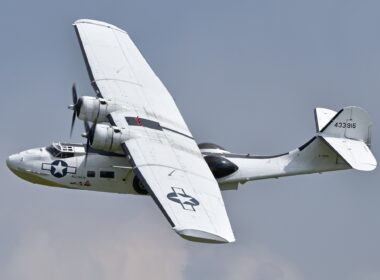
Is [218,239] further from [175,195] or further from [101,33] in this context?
[101,33]

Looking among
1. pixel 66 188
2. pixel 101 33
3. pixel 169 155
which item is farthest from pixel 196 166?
pixel 101 33

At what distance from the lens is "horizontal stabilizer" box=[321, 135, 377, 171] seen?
62562 millimetres

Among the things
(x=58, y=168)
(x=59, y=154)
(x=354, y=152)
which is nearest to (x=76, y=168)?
(x=58, y=168)

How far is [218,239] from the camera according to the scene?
51.6 meters

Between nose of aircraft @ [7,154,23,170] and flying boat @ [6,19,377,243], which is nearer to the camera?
flying boat @ [6,19,377,243]

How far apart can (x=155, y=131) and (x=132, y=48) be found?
1140 centimetres

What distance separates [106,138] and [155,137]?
9.12 feet

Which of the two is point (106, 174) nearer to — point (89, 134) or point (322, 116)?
point (89, 134)

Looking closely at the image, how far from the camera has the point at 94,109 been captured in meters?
63.3

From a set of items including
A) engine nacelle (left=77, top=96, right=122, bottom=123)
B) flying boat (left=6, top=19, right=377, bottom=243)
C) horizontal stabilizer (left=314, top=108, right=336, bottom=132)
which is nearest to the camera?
flying boat (left=6, top=19, right=377, bottom=243)

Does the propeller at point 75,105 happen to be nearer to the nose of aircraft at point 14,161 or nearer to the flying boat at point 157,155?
the flying boat at point 157,155

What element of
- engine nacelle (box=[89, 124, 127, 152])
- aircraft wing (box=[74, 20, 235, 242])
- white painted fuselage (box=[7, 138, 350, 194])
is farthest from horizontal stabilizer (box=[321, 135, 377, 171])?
engine nacelle (box=[89, 124, 127, 152])

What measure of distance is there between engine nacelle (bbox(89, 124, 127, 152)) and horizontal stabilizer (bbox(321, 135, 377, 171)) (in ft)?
Answer: 36.1

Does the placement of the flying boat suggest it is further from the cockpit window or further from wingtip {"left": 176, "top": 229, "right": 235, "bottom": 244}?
wingtip {"left": 176, "top": 229, "right": 235, "bottom": 244}
